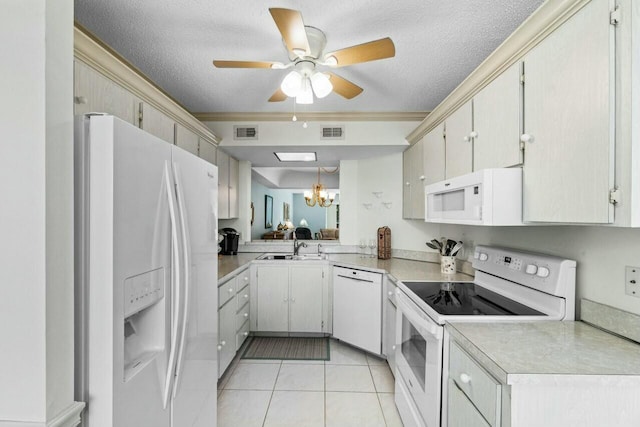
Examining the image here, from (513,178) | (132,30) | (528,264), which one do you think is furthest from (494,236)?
(132,30)

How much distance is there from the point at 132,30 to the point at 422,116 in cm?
254

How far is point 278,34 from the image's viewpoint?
69.1 inches

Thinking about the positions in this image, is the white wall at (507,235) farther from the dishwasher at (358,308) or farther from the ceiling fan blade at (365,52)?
the ceiling fan blade at (365,52)

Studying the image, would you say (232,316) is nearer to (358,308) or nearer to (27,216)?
(358,308)

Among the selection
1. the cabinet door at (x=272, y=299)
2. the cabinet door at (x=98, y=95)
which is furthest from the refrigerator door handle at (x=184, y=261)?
the cabinet door at (x=272, y=299)

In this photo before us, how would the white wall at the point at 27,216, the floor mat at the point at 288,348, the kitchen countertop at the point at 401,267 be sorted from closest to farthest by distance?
the white wall at the point at 27,216 < the kitchen countertop at the point at 401,267 < the floor mat at the point at 288,348

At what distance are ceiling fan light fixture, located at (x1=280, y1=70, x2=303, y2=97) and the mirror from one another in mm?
4265

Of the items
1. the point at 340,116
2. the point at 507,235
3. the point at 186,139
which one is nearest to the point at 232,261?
the point at 186,139

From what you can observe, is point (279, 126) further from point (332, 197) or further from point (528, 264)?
point (332, 197)

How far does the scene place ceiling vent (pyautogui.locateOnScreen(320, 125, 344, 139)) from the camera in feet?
10.1

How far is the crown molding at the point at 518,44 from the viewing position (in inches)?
45.2

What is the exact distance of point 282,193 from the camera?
23.8ft

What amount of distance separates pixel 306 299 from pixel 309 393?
1018mm

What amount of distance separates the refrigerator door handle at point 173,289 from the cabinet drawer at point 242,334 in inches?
65.5
